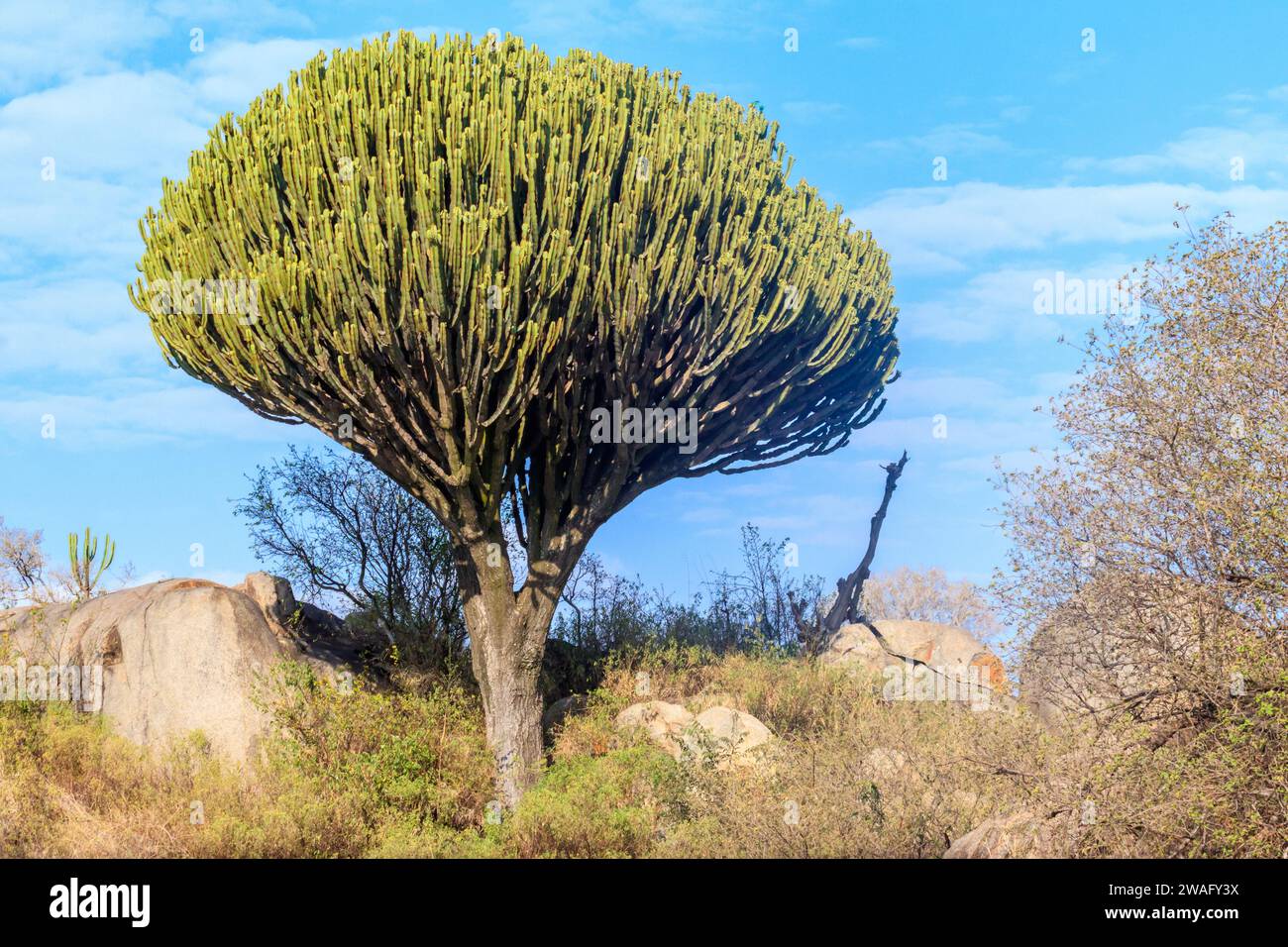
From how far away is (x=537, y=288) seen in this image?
34.4ft

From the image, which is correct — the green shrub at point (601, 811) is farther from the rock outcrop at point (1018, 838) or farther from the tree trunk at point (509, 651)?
the rock outcrop at point (1018, 838)

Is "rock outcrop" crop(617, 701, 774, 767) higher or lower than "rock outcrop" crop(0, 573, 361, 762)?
lower

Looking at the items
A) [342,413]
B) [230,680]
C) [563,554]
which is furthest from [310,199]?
[230,680]

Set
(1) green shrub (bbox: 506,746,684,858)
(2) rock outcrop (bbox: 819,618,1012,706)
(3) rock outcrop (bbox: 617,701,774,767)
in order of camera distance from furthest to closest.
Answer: (2) rock outcrop (bbox: 819,618,1012,706) → (3) rock outcrop (bbox: 617,701,774,767) → (1) green shrub (bbox: 506,746,684,858)

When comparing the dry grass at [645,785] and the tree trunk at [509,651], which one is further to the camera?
the tree trunk at [509,651]

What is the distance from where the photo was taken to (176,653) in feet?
40.8

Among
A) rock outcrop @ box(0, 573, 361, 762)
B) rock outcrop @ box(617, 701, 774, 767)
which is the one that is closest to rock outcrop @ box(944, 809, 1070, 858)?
rock outcrop @ box(617, 701, 774, 767)

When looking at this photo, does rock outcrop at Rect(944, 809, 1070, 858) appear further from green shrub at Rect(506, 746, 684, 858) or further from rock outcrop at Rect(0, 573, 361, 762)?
rock outcrop at Rect(0, 573, 361, 762)

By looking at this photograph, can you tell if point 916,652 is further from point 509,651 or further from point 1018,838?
point 1018,838

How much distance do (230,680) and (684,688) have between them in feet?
19.0

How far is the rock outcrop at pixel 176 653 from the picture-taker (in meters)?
12.1

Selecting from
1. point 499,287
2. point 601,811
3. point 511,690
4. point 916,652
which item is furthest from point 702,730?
point 916,652

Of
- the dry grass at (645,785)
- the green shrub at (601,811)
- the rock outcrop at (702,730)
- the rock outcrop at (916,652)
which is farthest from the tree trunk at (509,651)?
the rock outcrop at (916,652)

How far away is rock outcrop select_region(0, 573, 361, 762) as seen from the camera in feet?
39.9
